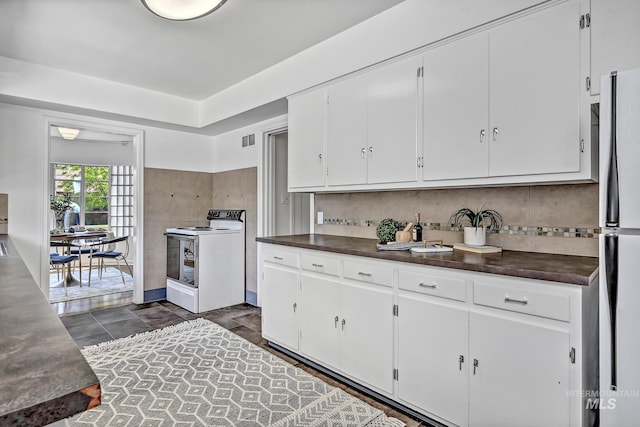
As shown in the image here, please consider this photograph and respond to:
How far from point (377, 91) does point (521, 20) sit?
3.17ft

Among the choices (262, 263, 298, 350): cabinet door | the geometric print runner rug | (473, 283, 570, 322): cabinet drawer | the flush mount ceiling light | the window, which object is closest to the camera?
(473, 283, 570, 322): cabinet drawer

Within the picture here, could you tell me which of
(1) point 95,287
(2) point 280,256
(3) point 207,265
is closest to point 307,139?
(2) point 280,256

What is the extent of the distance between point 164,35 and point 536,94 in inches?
105

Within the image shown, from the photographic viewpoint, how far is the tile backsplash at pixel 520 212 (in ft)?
6.67

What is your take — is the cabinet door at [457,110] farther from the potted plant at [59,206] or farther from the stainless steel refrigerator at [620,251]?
the potted plant at [59,206]

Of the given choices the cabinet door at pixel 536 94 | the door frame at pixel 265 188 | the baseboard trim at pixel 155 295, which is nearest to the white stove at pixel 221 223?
the door frame at pixel 265 188

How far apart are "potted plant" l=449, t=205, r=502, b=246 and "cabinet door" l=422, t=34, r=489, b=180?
1.06 feet

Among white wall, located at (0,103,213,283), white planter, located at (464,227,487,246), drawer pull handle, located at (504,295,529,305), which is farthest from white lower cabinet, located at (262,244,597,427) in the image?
white wall, located at (0,103,213,283)

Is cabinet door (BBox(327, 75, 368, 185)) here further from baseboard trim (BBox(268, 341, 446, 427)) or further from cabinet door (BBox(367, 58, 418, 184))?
baseboard trim (BBox(268, 341, 446, 427))

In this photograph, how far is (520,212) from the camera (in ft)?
7.43

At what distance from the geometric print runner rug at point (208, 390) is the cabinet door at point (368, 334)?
175 mm

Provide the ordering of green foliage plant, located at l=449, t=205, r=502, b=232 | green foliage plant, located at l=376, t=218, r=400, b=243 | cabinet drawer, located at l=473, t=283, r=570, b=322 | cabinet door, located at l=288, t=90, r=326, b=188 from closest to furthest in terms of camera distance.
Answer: cabinet drawer, located at l=473, t=283, r=570, b=322, green foliage plant, located at l=449, t=205, r=502, b=232, green foliage plant, located at l=376, t=218, r=400, b=243, cabinet door, located at l=288, t=90, r=326, b=188

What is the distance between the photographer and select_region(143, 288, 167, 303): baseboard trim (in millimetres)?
4566

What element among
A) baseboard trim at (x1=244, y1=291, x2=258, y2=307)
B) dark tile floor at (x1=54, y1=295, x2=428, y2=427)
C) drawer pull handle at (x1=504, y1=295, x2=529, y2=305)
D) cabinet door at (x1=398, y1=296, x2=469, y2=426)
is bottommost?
dark tile floor at (x1=54, y1=295, x2=428, y2=427)
